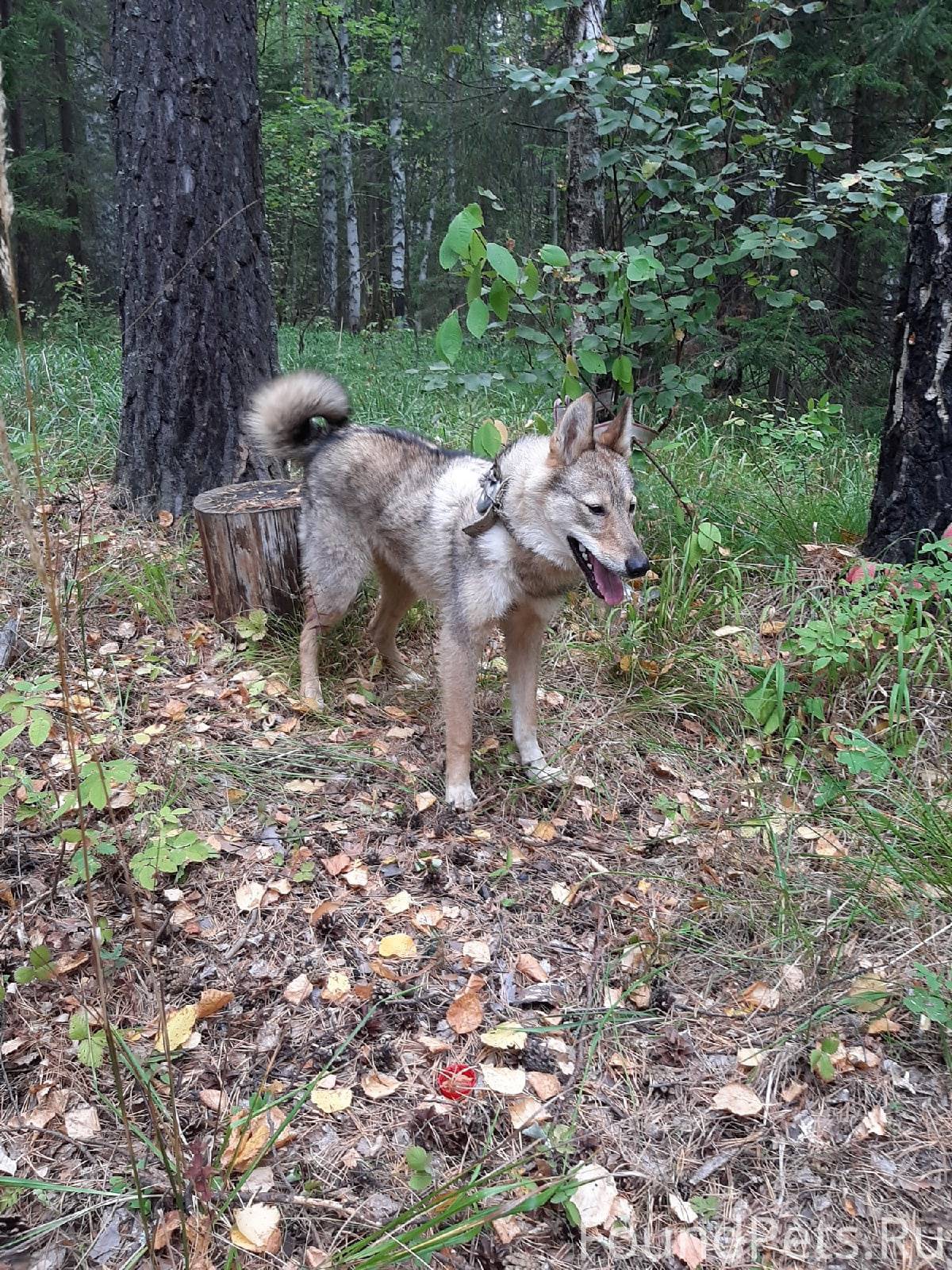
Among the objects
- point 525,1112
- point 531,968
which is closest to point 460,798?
point 531,968

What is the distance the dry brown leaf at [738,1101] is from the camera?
2215 millimetres

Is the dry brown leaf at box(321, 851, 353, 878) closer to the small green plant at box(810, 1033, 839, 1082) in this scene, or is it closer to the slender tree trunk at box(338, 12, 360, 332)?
the small green plant at box(810, 1033, 839, 1082)

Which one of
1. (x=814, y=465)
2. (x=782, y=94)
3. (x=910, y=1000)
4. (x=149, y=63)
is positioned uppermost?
(x=782, y=94)

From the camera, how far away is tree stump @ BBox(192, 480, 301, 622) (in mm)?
4344

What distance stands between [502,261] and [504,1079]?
300 cm

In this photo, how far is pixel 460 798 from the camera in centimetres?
356

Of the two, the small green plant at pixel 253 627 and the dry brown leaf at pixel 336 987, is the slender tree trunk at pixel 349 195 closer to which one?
the small green plant at pixel 253 627

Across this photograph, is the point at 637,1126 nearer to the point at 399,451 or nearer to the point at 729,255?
the point at 399,451

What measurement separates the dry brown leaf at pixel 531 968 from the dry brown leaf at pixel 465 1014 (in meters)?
0.21

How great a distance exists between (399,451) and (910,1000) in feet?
10.1

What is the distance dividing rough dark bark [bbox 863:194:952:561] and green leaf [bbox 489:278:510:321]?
82.5 inches

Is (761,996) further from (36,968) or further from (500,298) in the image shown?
(500,298)

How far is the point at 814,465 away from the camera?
19.7 feet

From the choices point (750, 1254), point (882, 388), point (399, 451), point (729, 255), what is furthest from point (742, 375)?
point (750, 1254)
